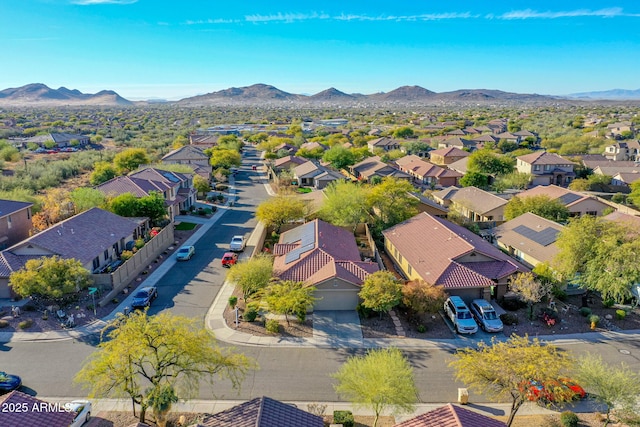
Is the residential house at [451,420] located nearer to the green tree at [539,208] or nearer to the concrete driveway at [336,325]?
the concrete driveway at [336,325]

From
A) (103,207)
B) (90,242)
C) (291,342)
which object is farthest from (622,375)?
(103,207)

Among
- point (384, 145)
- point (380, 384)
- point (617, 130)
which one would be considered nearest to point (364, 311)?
point (380, 384)

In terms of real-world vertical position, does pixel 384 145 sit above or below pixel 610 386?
above

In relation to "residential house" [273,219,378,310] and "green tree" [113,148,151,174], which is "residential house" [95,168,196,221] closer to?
"green tree" [113,148,151,174]

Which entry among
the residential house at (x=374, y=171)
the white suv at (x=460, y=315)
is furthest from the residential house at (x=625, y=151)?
the white suv at (x=460, y=315)

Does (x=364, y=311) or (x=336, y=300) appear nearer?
(x=364, y=311)

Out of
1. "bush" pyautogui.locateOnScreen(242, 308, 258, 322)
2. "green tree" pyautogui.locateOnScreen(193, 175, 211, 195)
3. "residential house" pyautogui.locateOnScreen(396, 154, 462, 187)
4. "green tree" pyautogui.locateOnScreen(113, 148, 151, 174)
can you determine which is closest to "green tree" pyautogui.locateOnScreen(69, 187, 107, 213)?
"green tree" pyautogui.locateOnScreen(193, 175, 211, 195)

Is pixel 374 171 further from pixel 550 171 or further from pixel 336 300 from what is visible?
pixel 336 300
